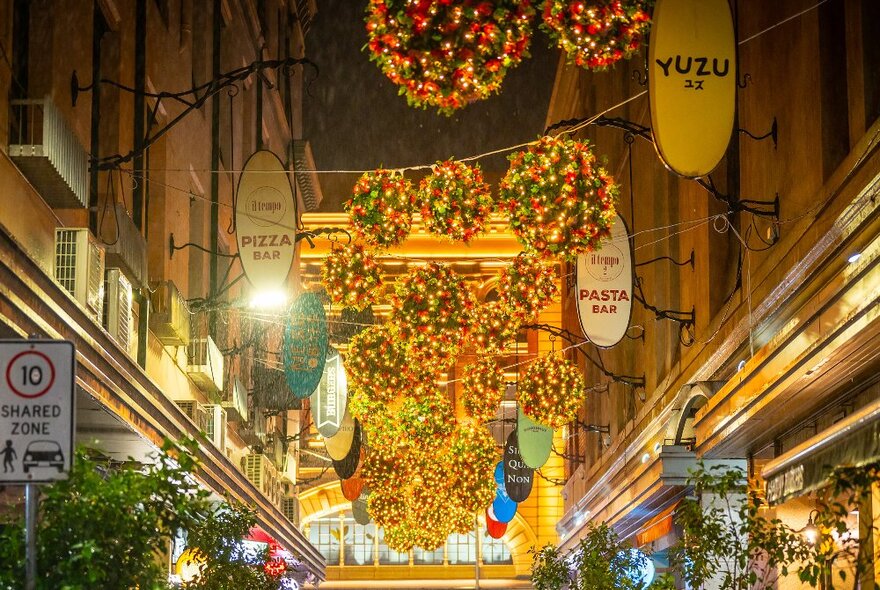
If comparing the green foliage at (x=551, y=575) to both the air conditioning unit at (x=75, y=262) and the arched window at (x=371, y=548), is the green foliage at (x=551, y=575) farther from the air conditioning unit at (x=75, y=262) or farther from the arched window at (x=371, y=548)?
the arched window at (x=371, y=548)

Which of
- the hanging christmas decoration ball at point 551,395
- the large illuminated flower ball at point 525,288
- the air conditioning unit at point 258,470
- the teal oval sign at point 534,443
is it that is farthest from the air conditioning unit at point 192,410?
the air conditioning unit at point 258,470

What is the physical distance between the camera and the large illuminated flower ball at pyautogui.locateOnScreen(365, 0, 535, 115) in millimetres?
A: 7809

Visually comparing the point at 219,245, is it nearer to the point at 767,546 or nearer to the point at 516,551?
the point at 767,546

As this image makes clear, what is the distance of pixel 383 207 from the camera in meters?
13.7

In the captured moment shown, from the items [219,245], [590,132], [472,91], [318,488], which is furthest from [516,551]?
[472,91]

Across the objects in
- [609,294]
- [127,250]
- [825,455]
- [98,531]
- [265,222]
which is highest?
[265,222]

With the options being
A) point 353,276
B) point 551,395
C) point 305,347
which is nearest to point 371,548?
point 305,347

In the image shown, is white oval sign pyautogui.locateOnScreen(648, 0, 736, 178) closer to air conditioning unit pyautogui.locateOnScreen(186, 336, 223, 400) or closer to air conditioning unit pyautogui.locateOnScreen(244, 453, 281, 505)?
air conditioning unit pyautogui.locateOnScreen(186, 336, 223, 400)

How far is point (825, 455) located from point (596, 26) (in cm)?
288

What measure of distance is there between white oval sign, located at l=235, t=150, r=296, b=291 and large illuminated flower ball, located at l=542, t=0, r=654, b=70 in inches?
341

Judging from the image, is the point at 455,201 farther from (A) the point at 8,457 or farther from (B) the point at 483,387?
(B) the point at 483,387

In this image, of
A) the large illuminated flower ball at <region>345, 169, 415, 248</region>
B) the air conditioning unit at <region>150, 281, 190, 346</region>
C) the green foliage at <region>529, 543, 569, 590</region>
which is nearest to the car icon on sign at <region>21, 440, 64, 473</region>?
the large illuminated flower ball at <region>345, 169, 415, 248</region>

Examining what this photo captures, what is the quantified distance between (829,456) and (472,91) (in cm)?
300

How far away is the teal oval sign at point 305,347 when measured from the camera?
21.2 metres
